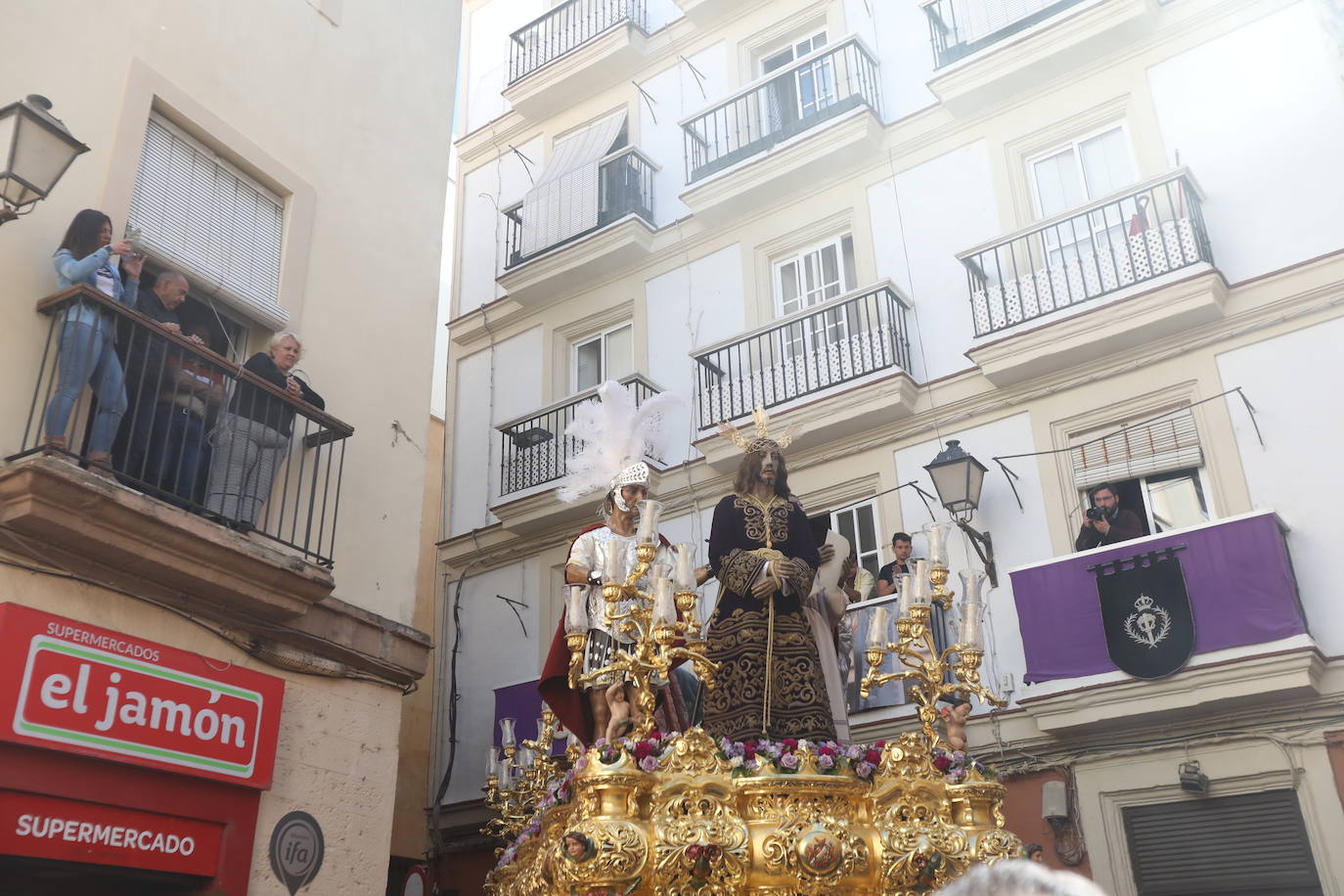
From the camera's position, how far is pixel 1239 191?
9.62m

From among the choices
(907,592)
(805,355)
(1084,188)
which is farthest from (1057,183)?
(907,592)

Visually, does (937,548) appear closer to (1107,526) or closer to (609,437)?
(609,437)

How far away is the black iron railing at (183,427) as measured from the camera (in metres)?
6.25

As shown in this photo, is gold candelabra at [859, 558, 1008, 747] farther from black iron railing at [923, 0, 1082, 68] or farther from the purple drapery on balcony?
black iron railing at [923, 0, 1082, 68]

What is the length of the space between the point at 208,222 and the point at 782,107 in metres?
6.54

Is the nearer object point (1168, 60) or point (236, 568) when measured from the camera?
point (236, 568)

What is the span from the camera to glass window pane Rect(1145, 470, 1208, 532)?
30.4 ft

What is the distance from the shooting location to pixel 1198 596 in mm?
8375

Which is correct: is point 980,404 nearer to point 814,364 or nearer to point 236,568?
point 814,364

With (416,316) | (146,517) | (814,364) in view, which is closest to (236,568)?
(146,517)

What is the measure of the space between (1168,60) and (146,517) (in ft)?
28.5

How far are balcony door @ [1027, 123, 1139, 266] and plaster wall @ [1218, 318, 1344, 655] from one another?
1.45 metres

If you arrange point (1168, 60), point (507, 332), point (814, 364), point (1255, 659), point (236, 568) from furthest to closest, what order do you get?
point (507, 332)
point (814, 364)
point (1168, 60)
point (1255, 659)
point (236, 568)

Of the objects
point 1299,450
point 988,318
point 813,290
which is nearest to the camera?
point 1299,450
